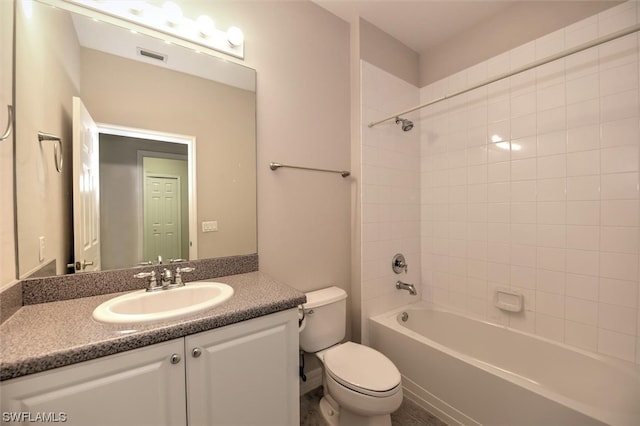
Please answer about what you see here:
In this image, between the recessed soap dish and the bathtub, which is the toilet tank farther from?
the recessed soap dish

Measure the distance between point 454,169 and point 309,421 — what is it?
2056mm

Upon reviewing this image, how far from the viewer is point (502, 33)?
1.86m

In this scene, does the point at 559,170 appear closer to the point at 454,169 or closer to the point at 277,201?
the point at 454,169

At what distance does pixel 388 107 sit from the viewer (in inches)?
83.0

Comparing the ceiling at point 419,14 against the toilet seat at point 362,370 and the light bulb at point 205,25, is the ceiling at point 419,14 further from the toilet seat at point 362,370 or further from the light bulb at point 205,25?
the toilet seat at point 362,370

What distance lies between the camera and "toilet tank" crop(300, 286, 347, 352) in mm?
1540

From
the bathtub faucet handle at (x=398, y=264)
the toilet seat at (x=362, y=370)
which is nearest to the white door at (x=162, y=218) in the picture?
the toilet seat at (x=362, y=370)

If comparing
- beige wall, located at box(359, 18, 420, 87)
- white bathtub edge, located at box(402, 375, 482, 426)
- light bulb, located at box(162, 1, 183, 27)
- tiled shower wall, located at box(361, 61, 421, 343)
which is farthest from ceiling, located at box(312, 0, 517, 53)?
white bathtub edge, located at box(402, 375, 482, 426)

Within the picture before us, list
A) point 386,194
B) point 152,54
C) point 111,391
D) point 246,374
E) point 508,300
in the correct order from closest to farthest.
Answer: point 111,391 < point 246,374 < point 152,54 < point 508,300 < point 386,194

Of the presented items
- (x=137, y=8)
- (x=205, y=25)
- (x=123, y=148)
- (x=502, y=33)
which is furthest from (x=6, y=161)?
(x=502, y=33)

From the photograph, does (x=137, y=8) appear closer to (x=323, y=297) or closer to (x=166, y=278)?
(x=166, y=278)

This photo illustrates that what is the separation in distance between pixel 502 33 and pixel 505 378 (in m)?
2.22

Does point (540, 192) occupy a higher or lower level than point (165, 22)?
lower

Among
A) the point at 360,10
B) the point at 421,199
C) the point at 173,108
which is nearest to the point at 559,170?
the point at 421,199
